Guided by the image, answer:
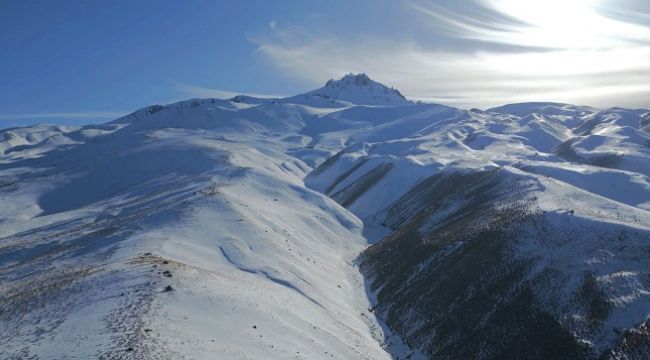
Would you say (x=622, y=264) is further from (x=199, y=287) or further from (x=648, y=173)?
(x=648, y=173)

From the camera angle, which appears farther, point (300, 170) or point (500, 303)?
point (300, 170)

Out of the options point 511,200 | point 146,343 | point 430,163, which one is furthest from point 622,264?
point 430,163

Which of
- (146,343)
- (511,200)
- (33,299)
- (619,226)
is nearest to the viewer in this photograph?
(146,343)

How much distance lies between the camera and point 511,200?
55.6 metres

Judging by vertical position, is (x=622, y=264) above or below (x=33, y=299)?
below

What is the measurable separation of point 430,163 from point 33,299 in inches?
3467

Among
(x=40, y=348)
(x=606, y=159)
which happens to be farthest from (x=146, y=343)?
(x=606, y=159)

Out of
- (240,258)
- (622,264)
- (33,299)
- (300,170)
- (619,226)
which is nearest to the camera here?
(33,299)

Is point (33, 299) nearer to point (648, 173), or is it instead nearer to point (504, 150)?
point (648, 173)

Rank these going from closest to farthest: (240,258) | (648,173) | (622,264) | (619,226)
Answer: (622,264) < (619,226) < (240,258) < (648,173)

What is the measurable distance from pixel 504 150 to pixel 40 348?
138 m

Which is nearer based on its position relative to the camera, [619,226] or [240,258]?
[619,226]

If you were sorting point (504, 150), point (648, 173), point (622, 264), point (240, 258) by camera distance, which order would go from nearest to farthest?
point (622, 264), point (240, 258), point (648, 173), point (504, 150)

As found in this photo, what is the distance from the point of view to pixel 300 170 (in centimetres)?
16962
